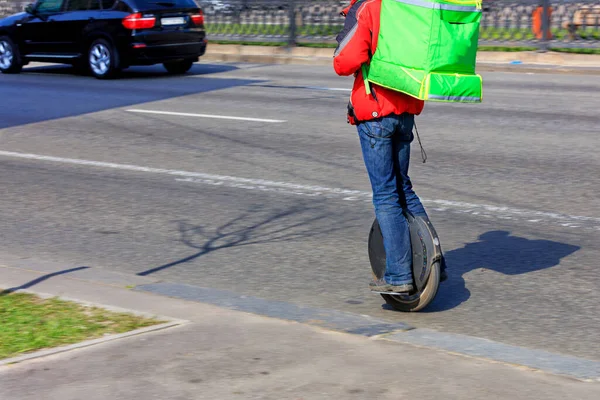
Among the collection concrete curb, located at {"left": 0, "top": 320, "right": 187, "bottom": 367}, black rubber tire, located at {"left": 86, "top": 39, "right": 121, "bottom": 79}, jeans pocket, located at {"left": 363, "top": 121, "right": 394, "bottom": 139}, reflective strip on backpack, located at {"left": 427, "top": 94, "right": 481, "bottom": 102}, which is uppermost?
reflective strip on backpack, located at {"left": 427, "top": 94, "right": 481, "bottom": 102}

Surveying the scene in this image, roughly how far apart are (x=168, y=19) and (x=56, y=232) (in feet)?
37.6

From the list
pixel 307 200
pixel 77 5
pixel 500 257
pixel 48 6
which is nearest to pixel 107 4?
pixel 77 5

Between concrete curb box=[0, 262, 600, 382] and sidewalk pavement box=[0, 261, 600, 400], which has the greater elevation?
sidewalk pavement box=[0, 261, 600, 400]

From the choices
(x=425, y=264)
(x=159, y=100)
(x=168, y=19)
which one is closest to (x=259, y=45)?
(x=168, y=19)

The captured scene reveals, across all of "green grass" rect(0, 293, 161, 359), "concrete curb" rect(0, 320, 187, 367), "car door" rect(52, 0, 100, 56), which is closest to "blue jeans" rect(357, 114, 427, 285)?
"concrete curb" rect(0, 320, 187, 367)

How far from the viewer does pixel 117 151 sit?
33.7 feet

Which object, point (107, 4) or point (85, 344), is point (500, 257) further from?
point (107, 4)

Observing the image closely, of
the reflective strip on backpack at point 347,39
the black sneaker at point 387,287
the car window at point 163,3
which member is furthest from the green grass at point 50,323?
the car window at point 163,3

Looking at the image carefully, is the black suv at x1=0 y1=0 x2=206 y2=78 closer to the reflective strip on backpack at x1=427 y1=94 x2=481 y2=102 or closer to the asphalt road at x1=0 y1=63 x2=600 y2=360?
the asphalt road at x1=0 y1=63 x2=600 y2=360

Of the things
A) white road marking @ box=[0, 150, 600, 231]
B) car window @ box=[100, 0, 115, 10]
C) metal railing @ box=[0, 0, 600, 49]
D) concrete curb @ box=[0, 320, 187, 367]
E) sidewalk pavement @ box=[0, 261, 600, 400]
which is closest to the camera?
sidewalk pavement @ box=[0, 261, 600, 400]

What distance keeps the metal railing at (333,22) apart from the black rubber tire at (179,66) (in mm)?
4156

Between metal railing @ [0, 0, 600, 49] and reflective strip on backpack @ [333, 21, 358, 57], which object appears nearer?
reflective strip on backpack @ [333, 21, 358, 57]

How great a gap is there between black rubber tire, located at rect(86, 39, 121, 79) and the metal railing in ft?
17.9

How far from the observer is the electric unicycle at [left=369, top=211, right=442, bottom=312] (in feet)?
16.6
